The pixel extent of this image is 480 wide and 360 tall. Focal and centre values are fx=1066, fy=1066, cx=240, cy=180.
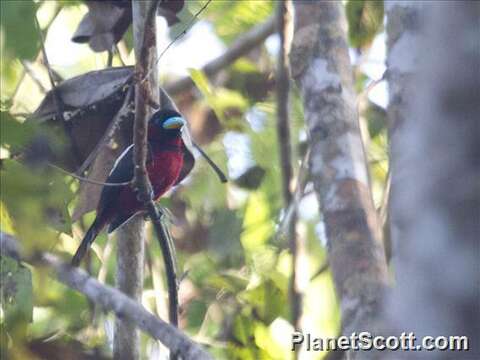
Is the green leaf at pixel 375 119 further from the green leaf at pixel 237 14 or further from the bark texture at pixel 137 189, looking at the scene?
the bark texture at pixel 137 189

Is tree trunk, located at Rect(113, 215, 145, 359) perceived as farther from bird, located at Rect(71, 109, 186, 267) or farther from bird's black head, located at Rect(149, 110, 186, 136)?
bird's black head, located at Rect(149, 110, 186, 136)

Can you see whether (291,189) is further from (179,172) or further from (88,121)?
(179,172)

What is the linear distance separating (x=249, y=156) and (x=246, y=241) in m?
0.44

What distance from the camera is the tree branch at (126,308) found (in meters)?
2.43

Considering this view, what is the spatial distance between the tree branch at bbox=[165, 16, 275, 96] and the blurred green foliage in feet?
0.20

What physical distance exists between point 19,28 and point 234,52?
318cm

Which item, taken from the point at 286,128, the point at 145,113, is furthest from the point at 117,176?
the point at 145,113

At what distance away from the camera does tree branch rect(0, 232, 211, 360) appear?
243cm

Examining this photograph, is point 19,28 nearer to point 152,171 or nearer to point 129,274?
point 129,274

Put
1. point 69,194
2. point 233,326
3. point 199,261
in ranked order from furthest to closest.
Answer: point 199,261
point 233,326
point 69,194

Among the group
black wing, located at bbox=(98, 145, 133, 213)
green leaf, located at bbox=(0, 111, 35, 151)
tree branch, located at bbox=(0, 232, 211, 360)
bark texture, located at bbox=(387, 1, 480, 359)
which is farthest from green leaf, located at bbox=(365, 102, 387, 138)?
bark texture, located at bbox=(387, 1, 480, 359)

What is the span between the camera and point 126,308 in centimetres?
253

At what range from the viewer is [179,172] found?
4.70 m

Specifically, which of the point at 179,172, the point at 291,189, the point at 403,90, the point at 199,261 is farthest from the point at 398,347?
the point at 199,261
